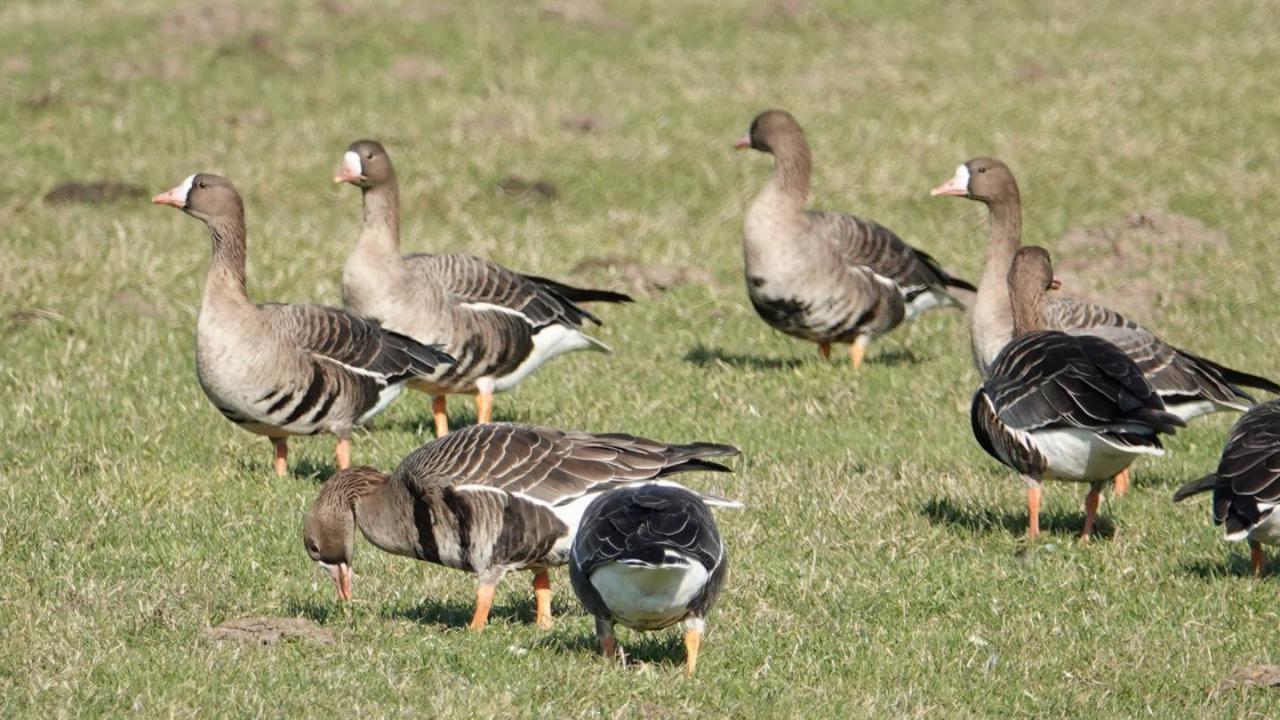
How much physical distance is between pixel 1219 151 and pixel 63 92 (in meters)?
16.1

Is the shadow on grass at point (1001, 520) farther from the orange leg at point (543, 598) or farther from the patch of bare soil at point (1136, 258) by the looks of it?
the patch of bare soil at point (1136, 258)

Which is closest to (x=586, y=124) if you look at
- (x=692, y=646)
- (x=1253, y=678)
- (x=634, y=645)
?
(x=634, y=645)

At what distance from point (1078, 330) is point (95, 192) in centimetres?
1294

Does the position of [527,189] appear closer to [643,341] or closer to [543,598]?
[643,341]

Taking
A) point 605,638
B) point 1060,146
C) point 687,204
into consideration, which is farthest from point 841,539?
point 1060,146

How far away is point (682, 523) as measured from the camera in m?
7.01

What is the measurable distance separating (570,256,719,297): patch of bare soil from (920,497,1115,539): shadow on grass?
22.0ft

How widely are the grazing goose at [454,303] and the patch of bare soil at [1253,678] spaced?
6.74 meters

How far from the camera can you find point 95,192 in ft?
66.5

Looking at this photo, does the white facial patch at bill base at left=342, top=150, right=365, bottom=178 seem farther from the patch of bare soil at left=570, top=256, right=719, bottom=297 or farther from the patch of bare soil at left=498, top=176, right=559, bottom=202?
the patch of bare soil at left=498, top=176, right=559, bottom=202

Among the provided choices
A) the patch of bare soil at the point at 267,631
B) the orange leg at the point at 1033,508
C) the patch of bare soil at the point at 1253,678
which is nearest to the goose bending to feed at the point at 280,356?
the patch of bare soil at the point at 267,631

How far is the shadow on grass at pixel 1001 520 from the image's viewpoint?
10.5m

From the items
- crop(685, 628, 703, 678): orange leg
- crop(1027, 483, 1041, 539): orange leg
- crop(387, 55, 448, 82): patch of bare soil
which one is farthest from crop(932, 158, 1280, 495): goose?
crop(387, 55, 448, 82): patch of bare soil

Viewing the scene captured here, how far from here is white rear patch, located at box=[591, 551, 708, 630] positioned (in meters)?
6.91
